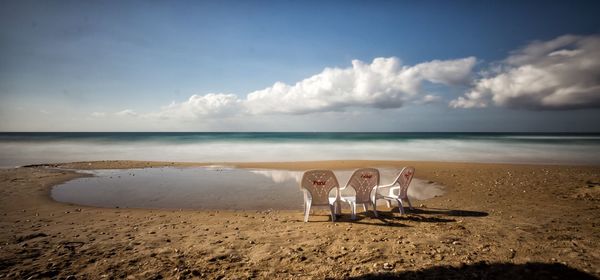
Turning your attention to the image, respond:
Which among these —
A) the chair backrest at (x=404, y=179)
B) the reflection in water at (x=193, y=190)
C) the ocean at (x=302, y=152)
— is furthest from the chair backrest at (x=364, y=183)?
the ocean at (x=302, y=152)

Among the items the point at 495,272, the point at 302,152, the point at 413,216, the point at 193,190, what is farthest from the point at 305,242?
the point at 302,152

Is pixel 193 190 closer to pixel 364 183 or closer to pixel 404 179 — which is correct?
pixel 364 183

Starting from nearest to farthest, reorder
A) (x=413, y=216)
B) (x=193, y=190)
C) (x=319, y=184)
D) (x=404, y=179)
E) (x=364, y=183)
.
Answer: (x=319, y=184), (x=364, y=183), (x=413, y=216), (x=404, y=179), (x=193, y=190)

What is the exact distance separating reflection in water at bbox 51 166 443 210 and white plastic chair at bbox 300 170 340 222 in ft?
5.24

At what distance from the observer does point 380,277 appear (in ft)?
10.5

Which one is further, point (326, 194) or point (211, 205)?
point (211, 205)

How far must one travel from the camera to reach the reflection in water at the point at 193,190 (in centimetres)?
736

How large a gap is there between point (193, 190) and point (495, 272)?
26.6 feet

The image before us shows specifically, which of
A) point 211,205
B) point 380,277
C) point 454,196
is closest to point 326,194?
point 380,277

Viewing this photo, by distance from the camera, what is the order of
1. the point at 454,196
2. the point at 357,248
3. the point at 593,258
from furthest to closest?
1. the point at 454,196
2. the point at 357,248
3. the point at 593,258

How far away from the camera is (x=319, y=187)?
18.3 feet

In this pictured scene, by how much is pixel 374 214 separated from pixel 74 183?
35.3 feet

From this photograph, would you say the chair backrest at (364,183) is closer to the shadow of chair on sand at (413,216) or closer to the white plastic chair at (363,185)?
the white plastic chair at (363,185)

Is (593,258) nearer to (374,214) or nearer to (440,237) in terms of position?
(440,237)
